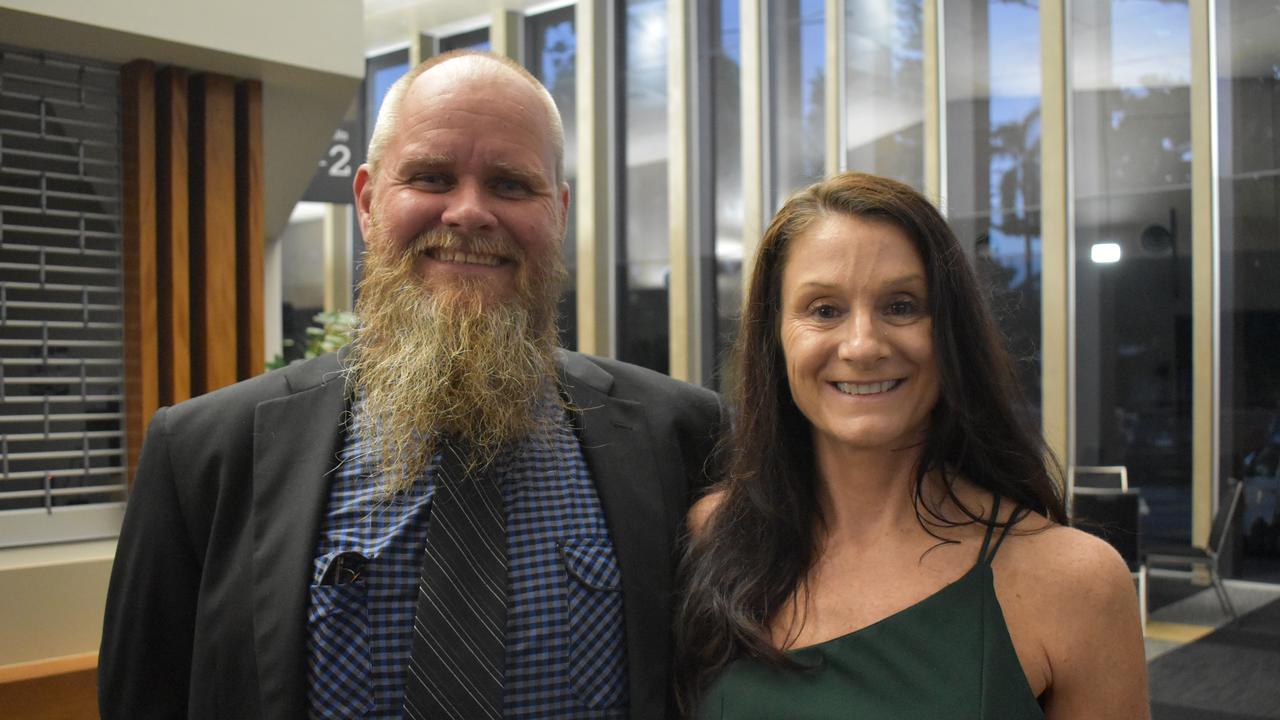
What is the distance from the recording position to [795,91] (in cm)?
1021

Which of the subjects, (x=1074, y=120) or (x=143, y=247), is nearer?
(x=143, y=247)

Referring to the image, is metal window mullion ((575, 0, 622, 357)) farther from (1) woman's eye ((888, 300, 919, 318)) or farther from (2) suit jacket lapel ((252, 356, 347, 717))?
(1) woman's eye ((888, 300, 919, 318))


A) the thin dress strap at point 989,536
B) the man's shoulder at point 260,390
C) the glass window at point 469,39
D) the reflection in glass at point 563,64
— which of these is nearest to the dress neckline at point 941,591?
the thin dress strap at point 989,536

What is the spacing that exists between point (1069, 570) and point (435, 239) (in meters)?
1.05

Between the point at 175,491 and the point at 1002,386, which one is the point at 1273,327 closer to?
the point at 1002,386

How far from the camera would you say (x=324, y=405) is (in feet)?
5.58

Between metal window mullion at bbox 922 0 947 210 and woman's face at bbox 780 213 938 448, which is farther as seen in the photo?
metal window mullion at bbox 922 0 947 210

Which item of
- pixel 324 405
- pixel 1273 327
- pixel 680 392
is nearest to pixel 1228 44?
pixel 1273 327

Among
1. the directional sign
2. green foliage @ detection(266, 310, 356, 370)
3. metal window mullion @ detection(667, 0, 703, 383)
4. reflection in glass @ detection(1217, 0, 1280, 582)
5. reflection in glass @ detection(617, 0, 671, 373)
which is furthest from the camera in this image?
reflection in glass @ detection(617, 0, 671, 373)

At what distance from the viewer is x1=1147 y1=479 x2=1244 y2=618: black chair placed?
6773 mm

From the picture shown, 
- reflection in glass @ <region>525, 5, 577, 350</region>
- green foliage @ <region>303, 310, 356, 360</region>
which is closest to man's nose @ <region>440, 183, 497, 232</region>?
green foliage @ <region>303, 310, 356, 360</region>

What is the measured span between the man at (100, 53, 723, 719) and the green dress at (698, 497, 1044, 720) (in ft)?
0.69

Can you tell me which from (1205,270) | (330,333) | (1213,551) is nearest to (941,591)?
(330,333)

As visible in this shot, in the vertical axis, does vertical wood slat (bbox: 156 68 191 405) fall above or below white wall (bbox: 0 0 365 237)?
below
